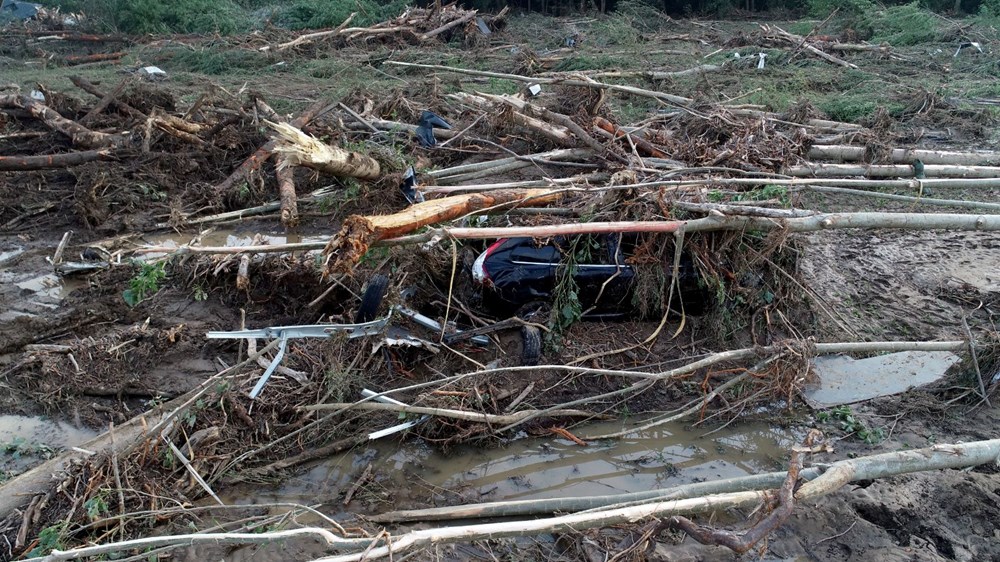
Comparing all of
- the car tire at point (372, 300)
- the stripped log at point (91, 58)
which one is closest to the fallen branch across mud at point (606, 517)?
the car tire at point (372, 300)

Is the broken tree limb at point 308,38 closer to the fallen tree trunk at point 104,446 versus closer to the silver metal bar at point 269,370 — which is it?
the silver metal bar at point 269,370

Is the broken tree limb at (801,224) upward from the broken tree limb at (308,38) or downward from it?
downward

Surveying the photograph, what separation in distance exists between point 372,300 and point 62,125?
6.76 meters

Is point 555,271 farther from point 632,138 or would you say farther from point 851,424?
point 632,138

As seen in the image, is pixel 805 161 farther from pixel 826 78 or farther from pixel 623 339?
pixel 826 78

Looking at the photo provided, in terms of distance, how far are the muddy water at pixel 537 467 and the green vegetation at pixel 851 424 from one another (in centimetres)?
30

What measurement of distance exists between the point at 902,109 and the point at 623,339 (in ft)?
27.2

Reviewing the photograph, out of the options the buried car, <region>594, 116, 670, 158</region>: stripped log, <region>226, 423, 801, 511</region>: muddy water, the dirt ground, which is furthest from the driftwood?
<region>226, 423, 801, 511</region>: muddy water

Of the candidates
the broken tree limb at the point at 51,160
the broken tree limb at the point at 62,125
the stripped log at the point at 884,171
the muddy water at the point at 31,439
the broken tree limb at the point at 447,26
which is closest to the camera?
the muddy water at the point at 31,439

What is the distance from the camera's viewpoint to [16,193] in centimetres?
870

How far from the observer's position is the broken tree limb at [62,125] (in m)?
9.40

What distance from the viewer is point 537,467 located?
5082 millimetres

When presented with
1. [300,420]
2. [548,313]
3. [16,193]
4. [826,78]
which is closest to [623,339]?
[548,313]

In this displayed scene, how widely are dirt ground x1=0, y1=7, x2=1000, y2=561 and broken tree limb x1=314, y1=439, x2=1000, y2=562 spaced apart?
41 centimetres
